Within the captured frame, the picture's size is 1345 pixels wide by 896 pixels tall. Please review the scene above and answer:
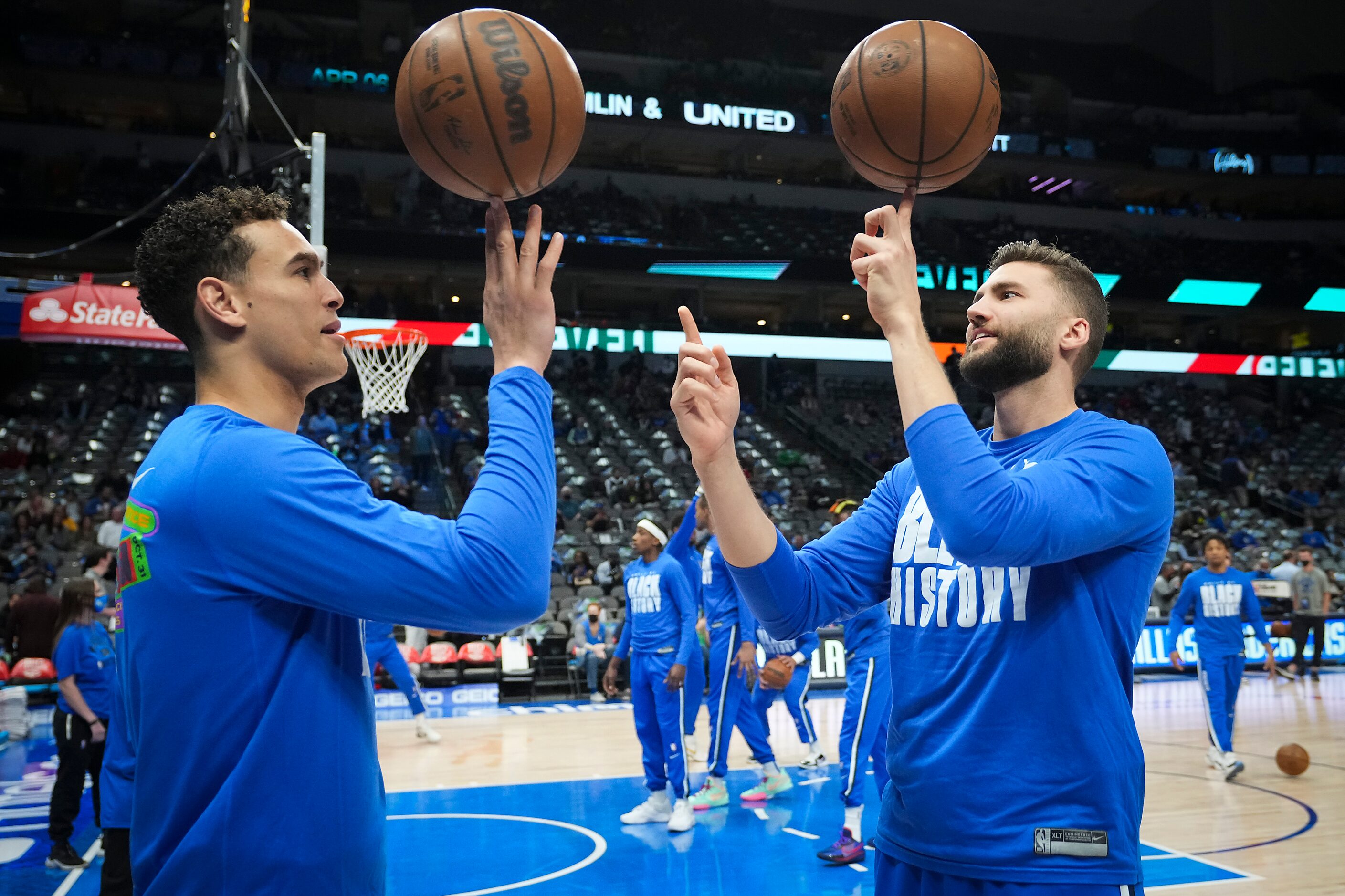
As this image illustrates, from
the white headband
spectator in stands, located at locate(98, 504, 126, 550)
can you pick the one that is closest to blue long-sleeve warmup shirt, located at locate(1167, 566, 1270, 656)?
the white headband

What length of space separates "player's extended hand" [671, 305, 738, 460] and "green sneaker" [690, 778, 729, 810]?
5981 millimetres

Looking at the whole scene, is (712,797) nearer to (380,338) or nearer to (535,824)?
(535,824)

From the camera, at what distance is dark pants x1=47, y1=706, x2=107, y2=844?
618 centimetres

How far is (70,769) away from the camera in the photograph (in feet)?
20.4

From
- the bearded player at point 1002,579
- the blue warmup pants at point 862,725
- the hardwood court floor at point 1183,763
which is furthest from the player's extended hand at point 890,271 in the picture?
the hardwood court floor at point 1183,763

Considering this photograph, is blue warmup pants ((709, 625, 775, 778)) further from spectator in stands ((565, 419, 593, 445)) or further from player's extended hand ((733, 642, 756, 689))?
spectator in stands ((565, 419, 593, 445))

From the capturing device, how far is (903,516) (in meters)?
2.39

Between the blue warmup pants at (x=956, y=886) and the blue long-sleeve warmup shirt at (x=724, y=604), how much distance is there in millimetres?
5354

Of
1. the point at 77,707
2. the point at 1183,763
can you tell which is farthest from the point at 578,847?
the point at 1183,763

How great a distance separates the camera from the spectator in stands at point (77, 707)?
598 cm

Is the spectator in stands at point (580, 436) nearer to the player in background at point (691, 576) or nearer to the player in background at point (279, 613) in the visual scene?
the player in background at point (691, 576)

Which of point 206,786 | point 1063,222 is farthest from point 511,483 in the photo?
point 1063,222

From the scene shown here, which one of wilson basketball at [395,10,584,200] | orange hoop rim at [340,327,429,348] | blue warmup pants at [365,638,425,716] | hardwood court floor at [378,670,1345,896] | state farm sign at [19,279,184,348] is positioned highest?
state farm sign at [19,279,184,348]

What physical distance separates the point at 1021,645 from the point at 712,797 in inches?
239
